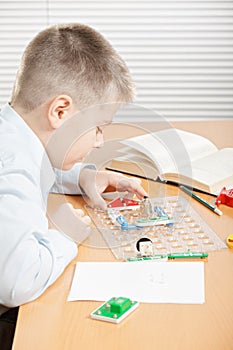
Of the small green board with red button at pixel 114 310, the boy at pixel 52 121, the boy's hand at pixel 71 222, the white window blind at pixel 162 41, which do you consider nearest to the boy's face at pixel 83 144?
the boy at pixel 52 121

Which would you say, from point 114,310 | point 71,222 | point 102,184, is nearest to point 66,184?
point 102,184

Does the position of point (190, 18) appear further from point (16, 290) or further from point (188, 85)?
point (16, 290)

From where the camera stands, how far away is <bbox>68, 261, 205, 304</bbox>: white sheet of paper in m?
1.07

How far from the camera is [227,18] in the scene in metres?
2.91

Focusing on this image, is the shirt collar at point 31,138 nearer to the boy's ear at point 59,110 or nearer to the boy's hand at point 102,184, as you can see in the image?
the boy's ear at point 59,110

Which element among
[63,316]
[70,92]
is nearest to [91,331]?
[63,316]

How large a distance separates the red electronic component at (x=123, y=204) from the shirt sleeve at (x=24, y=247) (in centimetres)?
27

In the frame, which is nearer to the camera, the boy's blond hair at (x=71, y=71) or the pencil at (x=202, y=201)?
the boy's blond hair at (x=71, y=71)

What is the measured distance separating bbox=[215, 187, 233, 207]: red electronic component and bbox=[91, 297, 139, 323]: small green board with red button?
510mm

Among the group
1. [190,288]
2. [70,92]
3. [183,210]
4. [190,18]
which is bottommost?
[190,288]

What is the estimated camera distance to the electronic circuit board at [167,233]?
124 centimetres

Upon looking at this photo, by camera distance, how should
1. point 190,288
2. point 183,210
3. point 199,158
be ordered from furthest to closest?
point 199,158 < point 183,210 < point 190,288

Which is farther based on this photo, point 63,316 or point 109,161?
point 109,161

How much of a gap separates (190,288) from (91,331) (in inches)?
8.4
